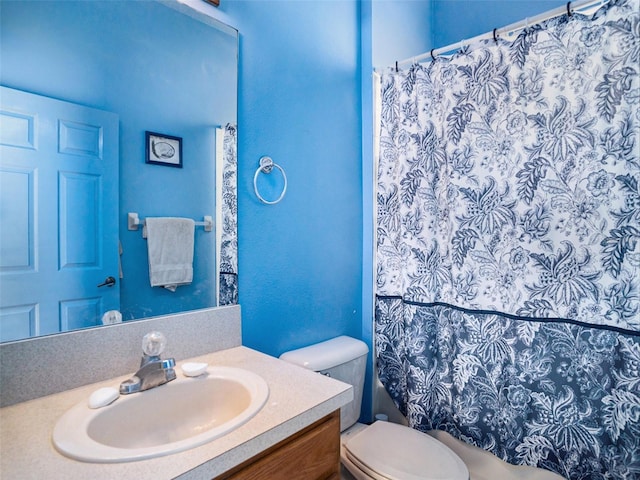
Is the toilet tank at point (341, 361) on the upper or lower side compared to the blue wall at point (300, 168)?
lower

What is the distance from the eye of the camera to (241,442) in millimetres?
670

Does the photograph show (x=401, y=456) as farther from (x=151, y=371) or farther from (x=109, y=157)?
(x=109, y=157)

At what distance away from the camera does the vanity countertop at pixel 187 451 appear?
0.59m

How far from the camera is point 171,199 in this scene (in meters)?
1.14

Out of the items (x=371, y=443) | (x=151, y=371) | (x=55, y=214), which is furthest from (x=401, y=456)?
(x=55, y=214)

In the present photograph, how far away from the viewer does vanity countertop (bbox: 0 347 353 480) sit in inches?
23.4

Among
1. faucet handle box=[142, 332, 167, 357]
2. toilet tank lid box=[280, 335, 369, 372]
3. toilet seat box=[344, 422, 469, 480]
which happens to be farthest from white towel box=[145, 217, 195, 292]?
toilet seat box=[344, 422, 469, 480]

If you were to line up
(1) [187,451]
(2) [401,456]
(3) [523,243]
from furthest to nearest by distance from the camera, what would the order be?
(3) [523,243] → (2) [401,456] → (1) [187,451]

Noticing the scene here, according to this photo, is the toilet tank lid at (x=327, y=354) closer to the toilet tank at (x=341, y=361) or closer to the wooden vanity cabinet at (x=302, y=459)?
the toilet tank at (x=341, y=361)

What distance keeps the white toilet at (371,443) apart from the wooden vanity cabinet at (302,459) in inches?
14.3

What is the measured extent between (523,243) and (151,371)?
140 cm

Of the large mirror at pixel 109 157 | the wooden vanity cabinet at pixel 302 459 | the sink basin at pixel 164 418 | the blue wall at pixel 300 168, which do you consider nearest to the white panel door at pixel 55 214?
the large mirror at pixel 109 157

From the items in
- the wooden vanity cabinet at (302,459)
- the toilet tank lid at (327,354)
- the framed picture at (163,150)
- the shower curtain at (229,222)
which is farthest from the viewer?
the toilet tank lid at (327,354)

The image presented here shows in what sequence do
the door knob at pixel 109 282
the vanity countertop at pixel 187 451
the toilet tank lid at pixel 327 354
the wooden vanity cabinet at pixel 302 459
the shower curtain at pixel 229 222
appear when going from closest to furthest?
the vanity countertop at pixel 187 451 → the wooden vanity cabinet at pixel 302 459 → the door knob at pixel 109 282 → the shower curtain at pixel 229 222 → the toilet tank lid at pixel 327 354
